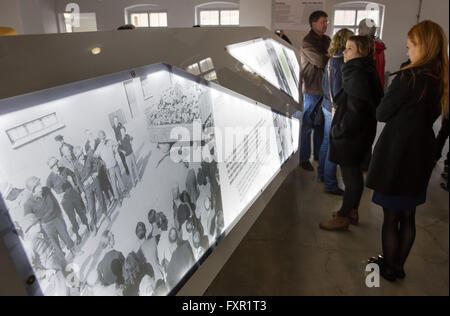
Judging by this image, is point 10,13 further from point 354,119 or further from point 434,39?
point 354,119

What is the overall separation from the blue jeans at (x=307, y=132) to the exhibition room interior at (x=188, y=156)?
1.19 metres

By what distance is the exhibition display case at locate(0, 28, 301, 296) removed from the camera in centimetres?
53

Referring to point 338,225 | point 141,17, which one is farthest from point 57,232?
point 338,225

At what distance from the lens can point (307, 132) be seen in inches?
128

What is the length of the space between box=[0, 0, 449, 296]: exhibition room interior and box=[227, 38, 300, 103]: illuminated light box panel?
2cm

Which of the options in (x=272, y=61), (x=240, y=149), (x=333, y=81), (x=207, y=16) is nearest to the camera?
(x=240, y=149)

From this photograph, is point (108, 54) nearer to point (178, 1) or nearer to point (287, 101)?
point (178, 1)

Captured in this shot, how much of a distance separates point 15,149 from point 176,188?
1.49 ft

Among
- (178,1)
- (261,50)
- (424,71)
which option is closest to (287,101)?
(261,50)

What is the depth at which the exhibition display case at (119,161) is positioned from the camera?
1.75 feet

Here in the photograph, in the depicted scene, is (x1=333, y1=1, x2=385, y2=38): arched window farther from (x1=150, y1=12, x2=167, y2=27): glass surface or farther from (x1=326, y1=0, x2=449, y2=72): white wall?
(x1=150, y1=12, x2=167, y2=27): glass surface

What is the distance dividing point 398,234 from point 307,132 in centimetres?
187

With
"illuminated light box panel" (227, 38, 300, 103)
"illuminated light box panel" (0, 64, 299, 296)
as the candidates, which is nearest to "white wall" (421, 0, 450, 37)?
"illuminated light box panel" (0, 64, 299, 296)

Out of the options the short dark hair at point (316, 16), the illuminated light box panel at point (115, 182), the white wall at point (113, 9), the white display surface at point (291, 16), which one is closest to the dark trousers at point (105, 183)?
the illuminated light box panel at point (115, 182)
